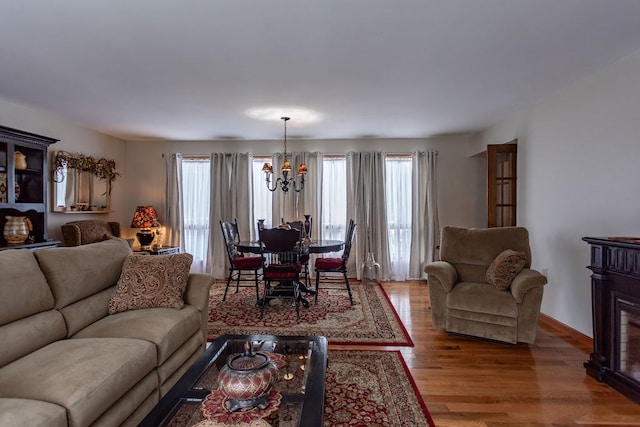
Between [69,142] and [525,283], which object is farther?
[69,142]

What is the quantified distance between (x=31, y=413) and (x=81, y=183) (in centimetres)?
436

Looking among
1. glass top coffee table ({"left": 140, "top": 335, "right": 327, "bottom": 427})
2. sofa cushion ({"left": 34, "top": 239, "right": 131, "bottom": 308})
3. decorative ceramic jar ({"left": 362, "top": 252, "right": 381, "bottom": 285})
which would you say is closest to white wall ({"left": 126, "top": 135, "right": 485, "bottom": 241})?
decorative ceramic jar ({"left": 362, "top": 252, "right": 381, "bottom": 285})

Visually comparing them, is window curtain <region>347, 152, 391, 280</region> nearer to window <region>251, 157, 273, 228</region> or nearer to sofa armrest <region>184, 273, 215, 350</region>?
window <region>251, 157, 273, 228</region>

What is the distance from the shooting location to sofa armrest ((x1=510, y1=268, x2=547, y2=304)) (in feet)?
9.51

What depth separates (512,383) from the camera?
2400mm

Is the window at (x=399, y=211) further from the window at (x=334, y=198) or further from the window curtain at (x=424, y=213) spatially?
the window at (x=334, y=198)

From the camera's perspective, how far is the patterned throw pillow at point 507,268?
3070 millimetres

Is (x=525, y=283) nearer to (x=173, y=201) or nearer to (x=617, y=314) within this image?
(x=617, y=314)

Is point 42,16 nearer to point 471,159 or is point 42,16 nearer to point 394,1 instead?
point 394,1

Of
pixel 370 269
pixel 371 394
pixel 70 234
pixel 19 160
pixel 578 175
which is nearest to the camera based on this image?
pixel 371 394

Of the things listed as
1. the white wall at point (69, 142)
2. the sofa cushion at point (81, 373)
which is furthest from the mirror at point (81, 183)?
the sofa cushion at point (81, 373)

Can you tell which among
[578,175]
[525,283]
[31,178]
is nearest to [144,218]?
[31,178]

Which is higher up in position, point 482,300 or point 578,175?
point 578,175

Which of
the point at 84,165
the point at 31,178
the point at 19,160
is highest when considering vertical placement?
the point at 84,165
